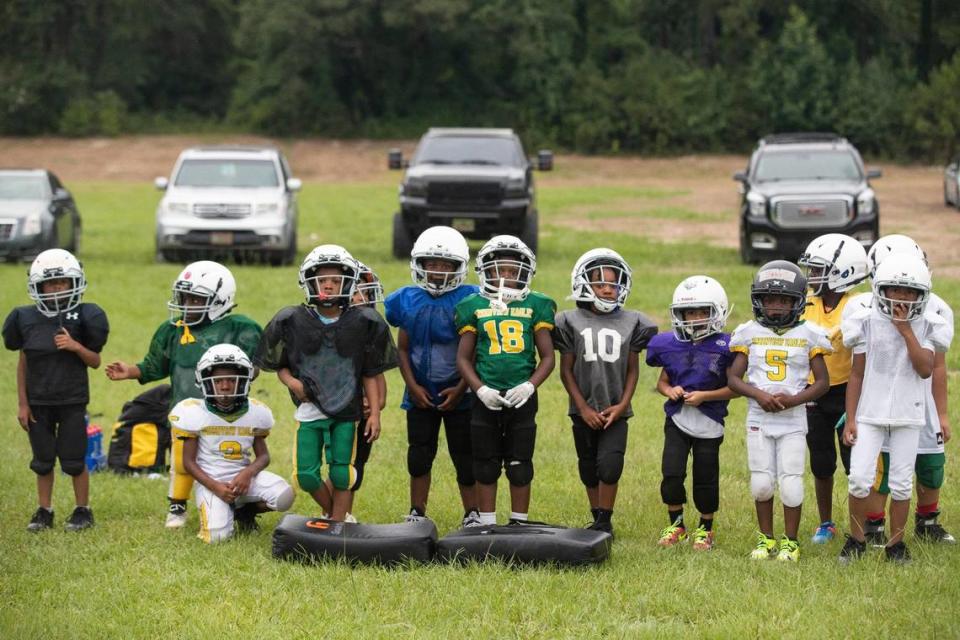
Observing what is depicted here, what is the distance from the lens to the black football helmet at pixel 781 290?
312 inches

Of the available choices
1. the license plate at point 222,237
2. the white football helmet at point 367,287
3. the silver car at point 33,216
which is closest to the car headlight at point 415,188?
the license plate at point 222,237

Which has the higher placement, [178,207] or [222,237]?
[178,207]

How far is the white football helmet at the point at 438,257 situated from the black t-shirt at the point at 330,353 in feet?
1.22

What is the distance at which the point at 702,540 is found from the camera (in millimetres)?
8109

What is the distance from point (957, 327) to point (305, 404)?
10151mm

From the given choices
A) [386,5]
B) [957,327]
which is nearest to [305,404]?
[957,327]

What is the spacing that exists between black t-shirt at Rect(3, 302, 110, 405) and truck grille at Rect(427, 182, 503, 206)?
13346 mm

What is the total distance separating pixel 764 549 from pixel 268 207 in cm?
1526

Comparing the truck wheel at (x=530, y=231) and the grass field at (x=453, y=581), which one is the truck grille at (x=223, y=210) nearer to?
the truck wheel at (x=530, y=231)

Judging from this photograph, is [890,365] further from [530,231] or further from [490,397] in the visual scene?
[530,231]

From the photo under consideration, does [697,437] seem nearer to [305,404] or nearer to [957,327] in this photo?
[305,404]

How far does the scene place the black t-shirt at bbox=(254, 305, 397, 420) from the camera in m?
8.34

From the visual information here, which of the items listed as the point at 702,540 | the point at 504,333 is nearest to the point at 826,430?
the point at 702,540

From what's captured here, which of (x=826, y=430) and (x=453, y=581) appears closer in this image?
(x=453, y=581)
